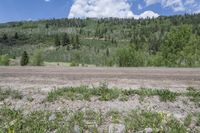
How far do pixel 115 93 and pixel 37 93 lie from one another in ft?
8.99

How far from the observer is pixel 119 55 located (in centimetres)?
5459

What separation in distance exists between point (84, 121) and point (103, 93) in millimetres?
1727

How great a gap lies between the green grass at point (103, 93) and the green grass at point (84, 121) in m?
0.90

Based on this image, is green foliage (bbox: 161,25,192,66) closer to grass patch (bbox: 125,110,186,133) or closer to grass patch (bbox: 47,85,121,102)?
grass patch (bbox: 47,85,121,102)

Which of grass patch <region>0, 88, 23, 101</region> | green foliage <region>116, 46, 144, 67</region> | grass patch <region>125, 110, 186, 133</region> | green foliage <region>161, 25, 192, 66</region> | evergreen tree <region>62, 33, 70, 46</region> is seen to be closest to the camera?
grass patch <region>125, 110, 186, 133</region>

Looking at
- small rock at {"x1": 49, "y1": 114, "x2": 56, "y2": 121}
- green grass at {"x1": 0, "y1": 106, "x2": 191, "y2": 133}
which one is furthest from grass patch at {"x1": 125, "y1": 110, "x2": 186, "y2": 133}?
small rock at {"x1": 49, "y1": 114, "x2": 56, "y2": 121}

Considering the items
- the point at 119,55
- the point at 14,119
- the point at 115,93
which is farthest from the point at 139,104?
the point at 119,55

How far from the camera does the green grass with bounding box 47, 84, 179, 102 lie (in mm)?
9211

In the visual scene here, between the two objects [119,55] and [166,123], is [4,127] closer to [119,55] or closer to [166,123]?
[166,123]

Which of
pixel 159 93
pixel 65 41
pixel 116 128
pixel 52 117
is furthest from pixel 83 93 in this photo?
pixel 65 41

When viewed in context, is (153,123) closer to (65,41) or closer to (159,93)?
(159,93)

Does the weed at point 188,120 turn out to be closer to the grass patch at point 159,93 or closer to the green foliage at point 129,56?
the grass patch at point 159,93

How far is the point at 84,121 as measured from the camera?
8000 millimetres

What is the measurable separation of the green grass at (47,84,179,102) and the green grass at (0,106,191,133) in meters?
0.90
